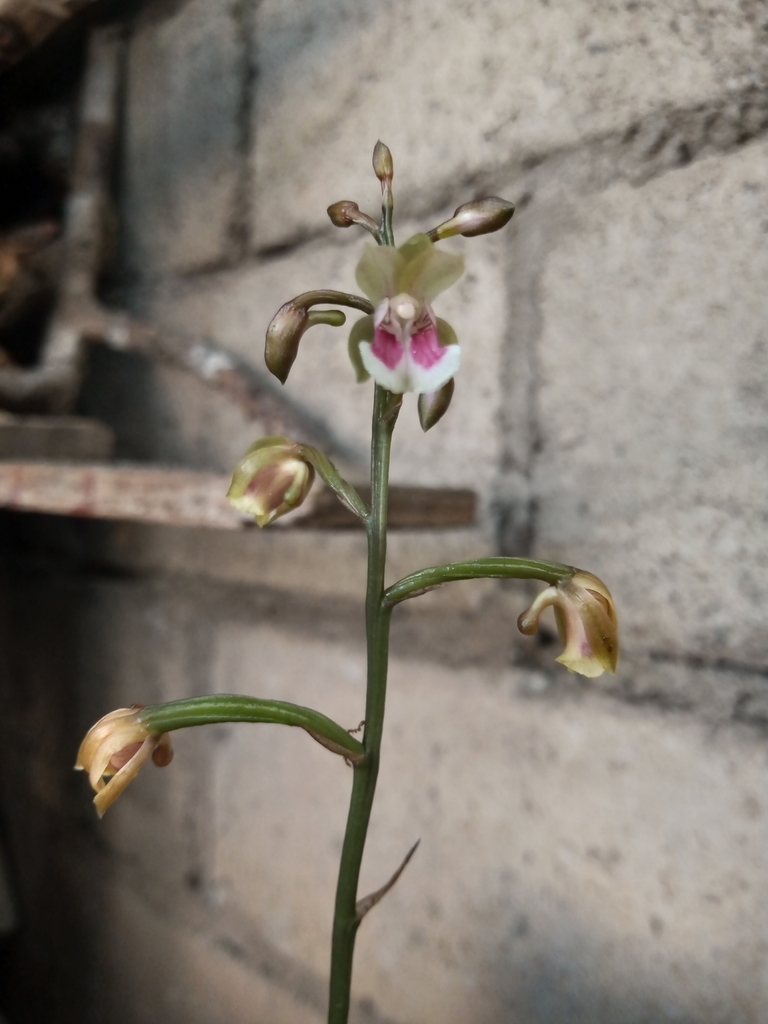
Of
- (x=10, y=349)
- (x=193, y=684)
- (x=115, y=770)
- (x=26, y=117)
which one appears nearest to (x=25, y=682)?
(x=193, y=684)

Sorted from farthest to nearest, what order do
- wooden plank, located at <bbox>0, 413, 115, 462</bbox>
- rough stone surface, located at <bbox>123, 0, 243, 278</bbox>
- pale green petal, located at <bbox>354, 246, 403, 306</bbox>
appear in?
rough stone surface, located at <bbox>123, 0, 243, 278</bbox> → wooden plank, located at <bbox>0, 413, 115, 462</bbox> → pale green petal, located at <bbox>354, 246, 403, 306</bbox>

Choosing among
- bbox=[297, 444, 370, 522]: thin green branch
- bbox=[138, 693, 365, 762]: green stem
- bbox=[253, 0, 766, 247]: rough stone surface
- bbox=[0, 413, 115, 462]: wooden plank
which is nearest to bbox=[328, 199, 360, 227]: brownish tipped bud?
bbox=[297, 444, 370, 522]: thin green branch

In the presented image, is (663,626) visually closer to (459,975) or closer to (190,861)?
(459,975)

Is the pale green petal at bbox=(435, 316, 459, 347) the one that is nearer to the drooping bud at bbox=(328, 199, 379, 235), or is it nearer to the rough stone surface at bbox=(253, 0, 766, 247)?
the drooping bud at bbox=(328, 199, 379, 235)

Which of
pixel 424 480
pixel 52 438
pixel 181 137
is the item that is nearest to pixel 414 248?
pixel 424 480

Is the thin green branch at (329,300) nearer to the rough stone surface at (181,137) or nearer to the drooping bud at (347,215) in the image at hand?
the drooping bud at (347,215)

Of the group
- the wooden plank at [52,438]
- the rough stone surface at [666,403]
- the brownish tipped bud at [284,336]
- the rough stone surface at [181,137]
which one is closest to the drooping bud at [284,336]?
the brownish tipped bud at [284,336]

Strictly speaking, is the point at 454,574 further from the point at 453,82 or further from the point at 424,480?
the point at 453,82
